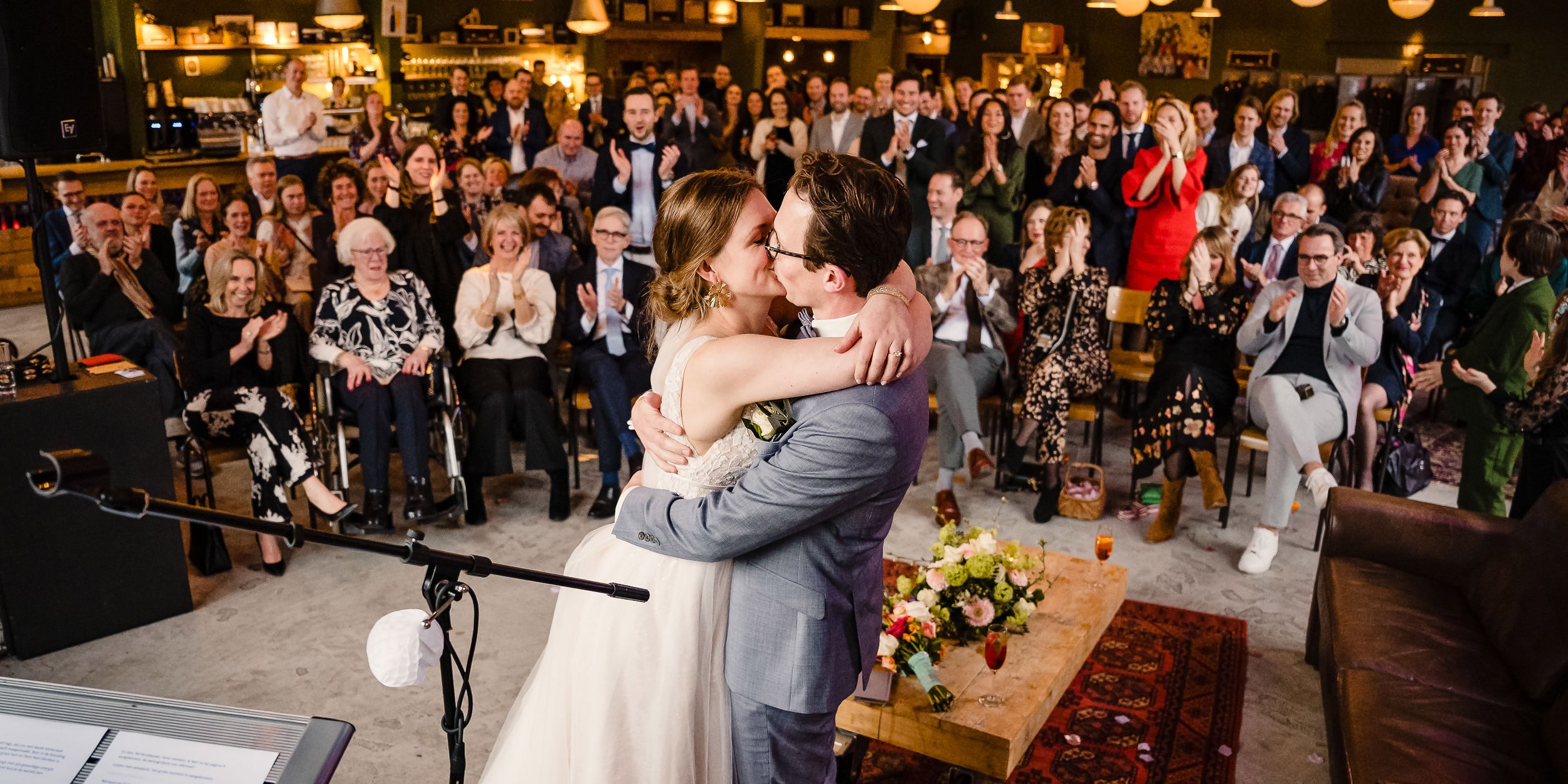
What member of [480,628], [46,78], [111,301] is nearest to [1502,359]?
[480,628]

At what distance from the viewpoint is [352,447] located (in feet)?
16.2

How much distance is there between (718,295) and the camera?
1887 millimetres

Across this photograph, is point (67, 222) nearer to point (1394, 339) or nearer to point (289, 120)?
point (289, 120)

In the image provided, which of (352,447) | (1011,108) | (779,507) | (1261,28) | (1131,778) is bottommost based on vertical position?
(1131,778)

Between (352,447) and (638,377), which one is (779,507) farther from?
(352,447)

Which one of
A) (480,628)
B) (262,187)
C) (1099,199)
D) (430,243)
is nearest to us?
(480,628)

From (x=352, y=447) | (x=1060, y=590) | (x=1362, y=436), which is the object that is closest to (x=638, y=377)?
(x=352, y=447)

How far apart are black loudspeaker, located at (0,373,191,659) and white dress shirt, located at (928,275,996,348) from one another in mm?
3088

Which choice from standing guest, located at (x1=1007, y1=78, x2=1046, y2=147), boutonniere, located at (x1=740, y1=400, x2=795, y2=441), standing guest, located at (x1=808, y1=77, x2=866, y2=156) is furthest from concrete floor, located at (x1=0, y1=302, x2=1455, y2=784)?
standing guest, located at (x1=808, y1=77, x2=866, y2=156)

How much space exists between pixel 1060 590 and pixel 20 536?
10.5ft

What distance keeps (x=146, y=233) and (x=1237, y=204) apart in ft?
17.9

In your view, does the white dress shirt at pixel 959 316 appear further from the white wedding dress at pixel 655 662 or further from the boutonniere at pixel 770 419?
the boutonniere at pixel 770 419

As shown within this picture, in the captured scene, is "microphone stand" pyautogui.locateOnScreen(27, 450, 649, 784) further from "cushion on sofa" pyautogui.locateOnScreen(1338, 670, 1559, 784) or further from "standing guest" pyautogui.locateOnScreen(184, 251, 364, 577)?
"standing guest" pyautogui.locateOnScreen(184, 251, 364, 577)

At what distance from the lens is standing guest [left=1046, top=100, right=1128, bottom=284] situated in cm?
638
